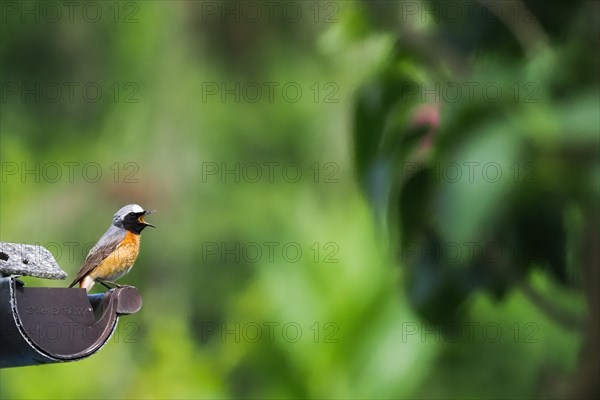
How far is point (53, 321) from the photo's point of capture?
205cm

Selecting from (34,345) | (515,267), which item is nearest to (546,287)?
(515,267)

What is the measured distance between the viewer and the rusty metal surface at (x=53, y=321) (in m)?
1.99

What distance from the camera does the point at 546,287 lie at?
5336 mm

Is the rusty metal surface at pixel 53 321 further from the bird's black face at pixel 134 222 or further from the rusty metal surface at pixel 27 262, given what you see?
the bird's black face at pixel 134 222

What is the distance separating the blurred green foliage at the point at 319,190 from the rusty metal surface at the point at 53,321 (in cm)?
95

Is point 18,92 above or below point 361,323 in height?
above

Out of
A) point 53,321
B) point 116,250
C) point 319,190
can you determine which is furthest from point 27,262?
point 319,190

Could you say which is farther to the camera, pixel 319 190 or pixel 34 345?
pixel 319 190

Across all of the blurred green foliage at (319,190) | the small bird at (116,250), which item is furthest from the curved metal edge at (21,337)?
the blurred green foliage at (319,190)

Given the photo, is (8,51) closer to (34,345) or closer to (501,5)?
(501,5)

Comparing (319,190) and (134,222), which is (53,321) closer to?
(134,222)

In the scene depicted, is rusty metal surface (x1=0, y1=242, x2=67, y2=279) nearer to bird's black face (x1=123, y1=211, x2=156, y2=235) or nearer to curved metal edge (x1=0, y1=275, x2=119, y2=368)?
curved metal edge (x1=0, y1=275, x2=119, y2=368)

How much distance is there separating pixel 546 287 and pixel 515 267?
2057 millimetres

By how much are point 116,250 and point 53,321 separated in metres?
0.76
